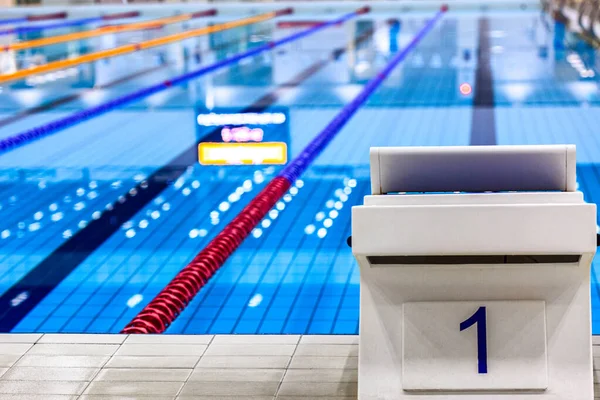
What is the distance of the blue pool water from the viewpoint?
357 cm

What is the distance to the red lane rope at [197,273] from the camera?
2.90m

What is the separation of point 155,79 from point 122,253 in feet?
18.3

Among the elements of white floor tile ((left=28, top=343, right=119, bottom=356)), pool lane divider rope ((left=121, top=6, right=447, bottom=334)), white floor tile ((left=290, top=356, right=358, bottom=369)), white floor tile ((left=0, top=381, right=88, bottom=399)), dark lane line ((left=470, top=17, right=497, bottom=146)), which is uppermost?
white floor tile ((left=0, top=381, right=88, bottom=399))

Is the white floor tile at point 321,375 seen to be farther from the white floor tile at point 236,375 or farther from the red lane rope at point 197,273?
the red lane rope at point 197,273

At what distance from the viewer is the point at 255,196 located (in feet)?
15.7

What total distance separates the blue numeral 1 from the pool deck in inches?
12.0

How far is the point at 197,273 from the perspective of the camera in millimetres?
3340

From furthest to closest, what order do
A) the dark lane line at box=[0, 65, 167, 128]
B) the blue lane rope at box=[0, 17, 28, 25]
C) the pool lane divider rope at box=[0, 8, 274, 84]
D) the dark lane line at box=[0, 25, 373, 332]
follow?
the blue lane rope at box=[0, 17, 28, 25] → the pool lane divider rope at box=[0, 8, 274, 84] → the dark lane line at box=[0, 65, 167, 128] → the dark lane line at box=[0, 25, 373, 332]

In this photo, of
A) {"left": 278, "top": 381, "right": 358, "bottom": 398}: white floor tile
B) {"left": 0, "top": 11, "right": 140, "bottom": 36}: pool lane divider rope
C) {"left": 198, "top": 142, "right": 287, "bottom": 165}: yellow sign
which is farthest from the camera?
{"left": 0, "top": 11, "right": 140, "bottom": 36}: pool lane divider rope

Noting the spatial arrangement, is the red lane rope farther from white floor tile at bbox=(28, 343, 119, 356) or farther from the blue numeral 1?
the blue numeral 1

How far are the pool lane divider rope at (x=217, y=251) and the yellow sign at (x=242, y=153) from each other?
20cm

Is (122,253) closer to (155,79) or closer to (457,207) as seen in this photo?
(457,207)

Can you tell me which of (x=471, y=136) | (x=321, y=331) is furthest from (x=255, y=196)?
(x=471, y=136)

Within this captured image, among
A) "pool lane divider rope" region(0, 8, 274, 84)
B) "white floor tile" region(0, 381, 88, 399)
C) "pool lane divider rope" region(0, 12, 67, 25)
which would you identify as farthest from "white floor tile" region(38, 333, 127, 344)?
"pool lane divider rope" region(0, 12, 67, 25)
